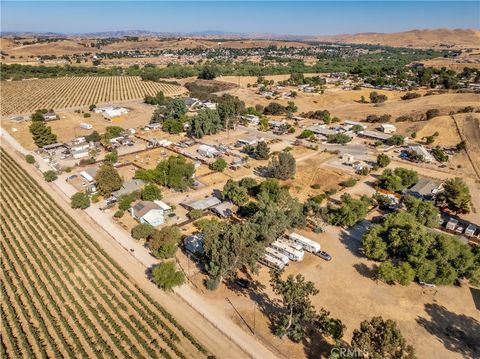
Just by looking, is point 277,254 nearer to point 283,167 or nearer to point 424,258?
point 424,258

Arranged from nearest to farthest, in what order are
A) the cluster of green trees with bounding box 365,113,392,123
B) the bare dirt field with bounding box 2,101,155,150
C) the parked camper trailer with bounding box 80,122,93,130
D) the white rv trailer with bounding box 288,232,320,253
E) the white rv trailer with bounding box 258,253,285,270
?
the white rv trailer with bounding box 258,253,285,270 < the white rv trailer with bounding box 288,232,320,253 < the bare dirt field with bounding box 2,101,155,150 < the parked camper trailer with bounding box 80,122,93,130 < the cluster of green trees with bounding box 365,113,392,123

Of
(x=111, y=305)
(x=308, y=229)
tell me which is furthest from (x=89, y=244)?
(x=308, y=229)

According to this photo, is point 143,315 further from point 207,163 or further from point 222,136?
point 222,136

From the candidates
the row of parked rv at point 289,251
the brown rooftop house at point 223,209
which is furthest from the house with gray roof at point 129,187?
the row of parked rv at point 289,251

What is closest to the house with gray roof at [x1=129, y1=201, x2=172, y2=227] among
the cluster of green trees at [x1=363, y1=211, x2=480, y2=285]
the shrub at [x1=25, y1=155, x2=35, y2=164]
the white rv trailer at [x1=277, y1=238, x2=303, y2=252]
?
the white rv trailer at [x1=277, y1=238, x2=303, y2=252]

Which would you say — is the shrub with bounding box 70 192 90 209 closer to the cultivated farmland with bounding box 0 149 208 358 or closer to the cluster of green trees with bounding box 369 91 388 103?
the cultivated farmland with bounding box 0 149 208 358

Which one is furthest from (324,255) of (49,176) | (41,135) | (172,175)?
(41,135)
